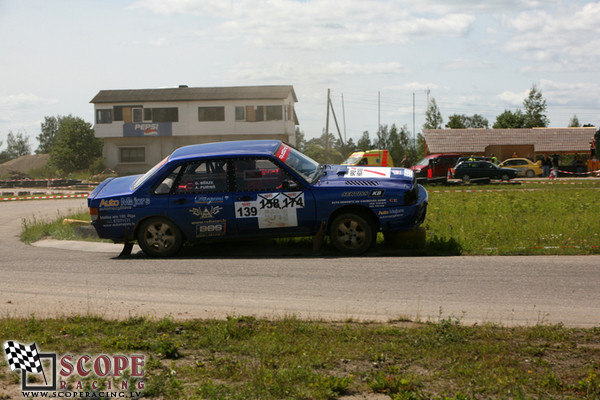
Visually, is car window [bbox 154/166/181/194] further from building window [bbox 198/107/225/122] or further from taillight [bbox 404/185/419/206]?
building window [bbox 198/107/225/122]

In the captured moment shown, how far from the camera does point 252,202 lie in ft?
33.2

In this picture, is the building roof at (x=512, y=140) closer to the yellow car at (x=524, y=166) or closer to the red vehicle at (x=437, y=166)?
the yellow car at (x=524, y=166)

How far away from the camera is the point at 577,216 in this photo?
12.8 m

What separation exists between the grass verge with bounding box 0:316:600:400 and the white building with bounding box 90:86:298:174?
50.4 metres

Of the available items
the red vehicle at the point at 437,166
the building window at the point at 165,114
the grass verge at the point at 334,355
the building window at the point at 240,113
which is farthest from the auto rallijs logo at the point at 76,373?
the building window at the point at 165,114

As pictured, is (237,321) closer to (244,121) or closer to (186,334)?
(186,334)

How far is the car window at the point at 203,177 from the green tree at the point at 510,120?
71.9 metres

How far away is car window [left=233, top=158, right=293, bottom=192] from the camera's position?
10.1 meters

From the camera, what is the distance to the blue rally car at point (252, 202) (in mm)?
9922

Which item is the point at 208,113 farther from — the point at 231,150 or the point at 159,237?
the point at 159,237

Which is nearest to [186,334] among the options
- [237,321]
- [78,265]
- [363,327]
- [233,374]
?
[237,321]

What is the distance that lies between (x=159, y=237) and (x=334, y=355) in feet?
19.3

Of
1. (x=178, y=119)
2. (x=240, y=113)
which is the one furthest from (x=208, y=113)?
(x=240, y=113)

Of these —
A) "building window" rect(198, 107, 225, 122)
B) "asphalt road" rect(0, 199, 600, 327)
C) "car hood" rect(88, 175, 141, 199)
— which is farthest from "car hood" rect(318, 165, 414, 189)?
"building window" rect(198, 107, 225, 122)
